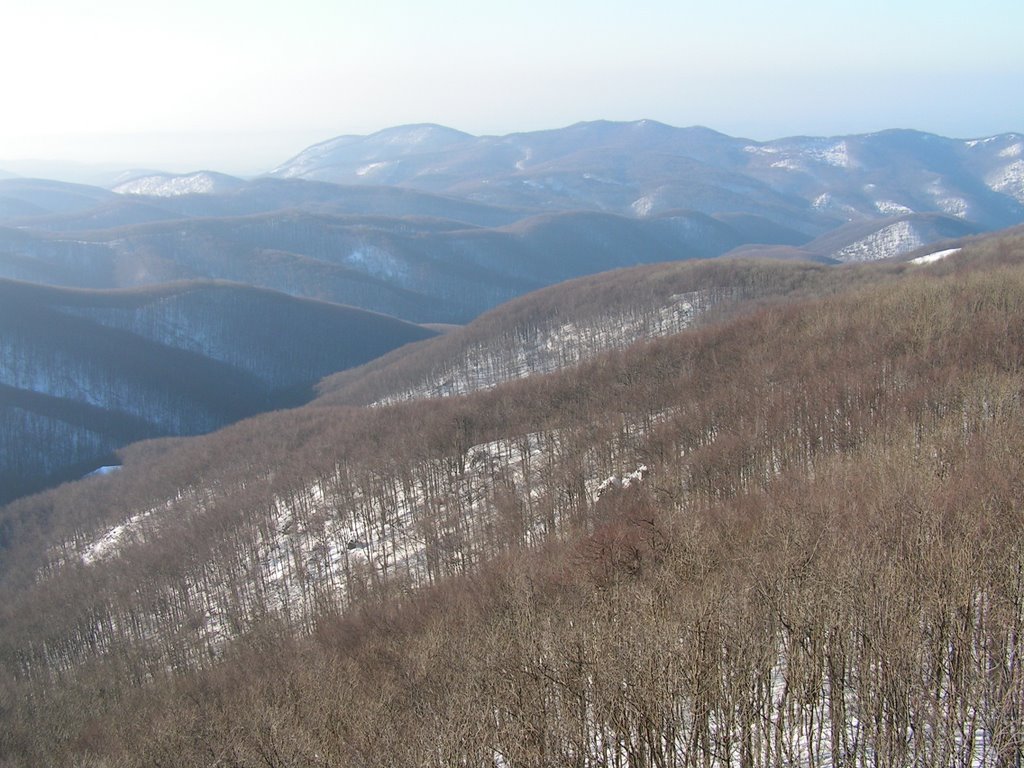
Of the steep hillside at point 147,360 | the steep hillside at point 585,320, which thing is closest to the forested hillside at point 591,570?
the steep hillside at point 585,320

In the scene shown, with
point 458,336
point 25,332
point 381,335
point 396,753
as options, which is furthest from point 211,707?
point 381,335

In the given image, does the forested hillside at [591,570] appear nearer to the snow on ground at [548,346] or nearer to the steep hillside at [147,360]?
the snow on ground at [548,346]

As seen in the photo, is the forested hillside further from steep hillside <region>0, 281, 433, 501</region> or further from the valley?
steep hillside <region>0, 281, 433, 501</region>

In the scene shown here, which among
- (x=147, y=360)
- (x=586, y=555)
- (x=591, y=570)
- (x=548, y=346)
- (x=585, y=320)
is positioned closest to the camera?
(x=591, y=570)

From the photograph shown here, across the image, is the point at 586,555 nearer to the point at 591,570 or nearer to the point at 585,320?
the point at 591,570

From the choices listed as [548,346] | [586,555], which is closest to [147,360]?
[548,346]

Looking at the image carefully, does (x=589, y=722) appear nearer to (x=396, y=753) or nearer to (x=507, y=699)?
(x=507, y=699)

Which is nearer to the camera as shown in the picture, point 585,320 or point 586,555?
point 586,555
